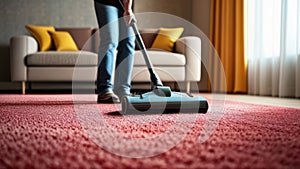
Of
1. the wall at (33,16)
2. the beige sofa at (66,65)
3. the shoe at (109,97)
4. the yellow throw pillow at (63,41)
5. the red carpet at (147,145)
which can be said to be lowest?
the shoe at (109,97)

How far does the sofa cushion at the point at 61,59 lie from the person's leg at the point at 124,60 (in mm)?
1460

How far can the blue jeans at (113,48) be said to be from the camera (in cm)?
192

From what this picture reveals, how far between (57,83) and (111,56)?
1.91 metres

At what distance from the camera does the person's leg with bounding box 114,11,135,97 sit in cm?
194

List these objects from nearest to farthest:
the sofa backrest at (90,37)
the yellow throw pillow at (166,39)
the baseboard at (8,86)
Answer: the yellow throw pillow at (166,39) → the sofa backrest at (90,37) → the baseboard at (8,86)

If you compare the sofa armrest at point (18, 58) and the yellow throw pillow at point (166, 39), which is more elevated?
the yellow throw pillow at point (166, 39)

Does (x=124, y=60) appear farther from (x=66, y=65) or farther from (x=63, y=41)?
(x=63, y=41)

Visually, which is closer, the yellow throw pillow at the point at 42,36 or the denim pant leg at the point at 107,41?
the denim pant leg at the point at 107,41

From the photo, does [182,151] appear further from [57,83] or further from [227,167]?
[57,83]

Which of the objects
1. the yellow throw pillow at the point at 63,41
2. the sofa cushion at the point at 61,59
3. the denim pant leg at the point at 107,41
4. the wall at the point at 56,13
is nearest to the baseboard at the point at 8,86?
the wall at the point at 56,13

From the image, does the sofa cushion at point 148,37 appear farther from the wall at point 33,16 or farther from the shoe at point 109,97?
the shoe at point 109,97

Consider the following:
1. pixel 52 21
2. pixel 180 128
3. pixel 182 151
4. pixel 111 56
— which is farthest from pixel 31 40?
pixel 182 151

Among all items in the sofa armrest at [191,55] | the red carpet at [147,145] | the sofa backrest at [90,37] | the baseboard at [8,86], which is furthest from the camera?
the baseboard at [8,86]


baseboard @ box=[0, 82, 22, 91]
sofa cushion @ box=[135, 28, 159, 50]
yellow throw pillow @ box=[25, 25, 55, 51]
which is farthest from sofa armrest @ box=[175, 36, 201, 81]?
baseboard @ box=[0, 82, 22, 91]
